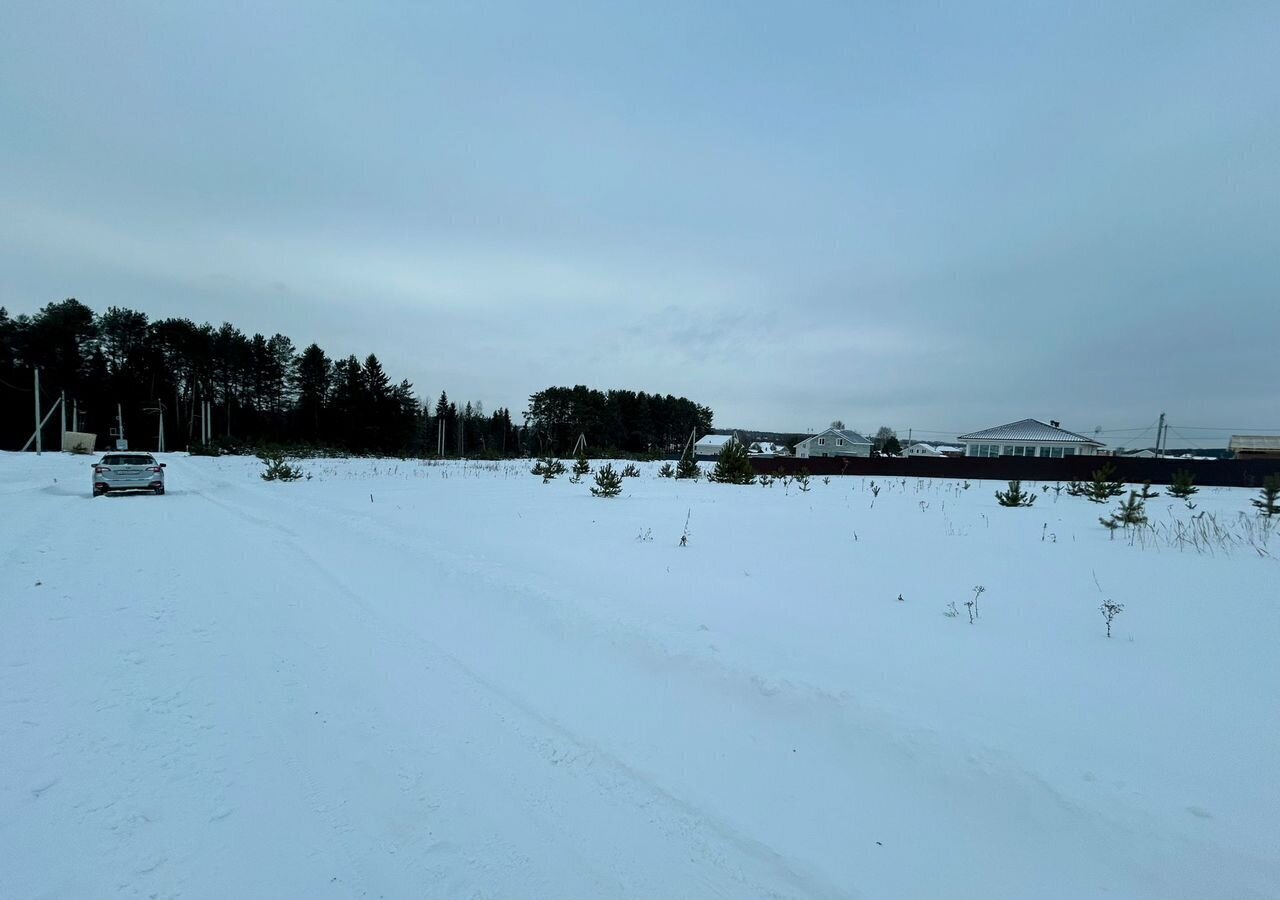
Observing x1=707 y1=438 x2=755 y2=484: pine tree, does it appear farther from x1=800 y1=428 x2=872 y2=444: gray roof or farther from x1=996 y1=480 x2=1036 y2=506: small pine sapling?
x1=800 y1=428 x2=872 y2=444: gray roof

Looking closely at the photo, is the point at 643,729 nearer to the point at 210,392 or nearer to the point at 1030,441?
the point at 1030,441

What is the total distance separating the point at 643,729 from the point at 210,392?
89563 mm

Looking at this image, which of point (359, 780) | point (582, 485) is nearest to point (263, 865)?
point (359, 780)

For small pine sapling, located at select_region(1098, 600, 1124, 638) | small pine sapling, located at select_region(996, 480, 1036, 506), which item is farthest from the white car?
small pine sapling, located at select_region(996, 480, 1036, 506)

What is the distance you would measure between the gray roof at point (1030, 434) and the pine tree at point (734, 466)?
151 ft

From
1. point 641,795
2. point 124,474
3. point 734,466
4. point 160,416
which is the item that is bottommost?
point 641,795

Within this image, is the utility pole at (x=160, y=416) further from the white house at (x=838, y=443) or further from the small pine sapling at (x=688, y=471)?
the white house at (x=838, y=443)

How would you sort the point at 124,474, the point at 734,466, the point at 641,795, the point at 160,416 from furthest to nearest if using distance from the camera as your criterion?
1. the point at 160,416
2. the point at 734,466
3. the point at 124,474
4. the point at 641,795

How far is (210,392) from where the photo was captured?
7244 centimetres

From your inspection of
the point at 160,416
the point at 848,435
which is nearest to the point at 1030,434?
the point at 848,435


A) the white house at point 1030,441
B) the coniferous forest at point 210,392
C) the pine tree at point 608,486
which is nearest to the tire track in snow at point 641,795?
the pine tree at point 608,486

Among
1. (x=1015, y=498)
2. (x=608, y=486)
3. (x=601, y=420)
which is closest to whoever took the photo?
(x=1015, y=498)

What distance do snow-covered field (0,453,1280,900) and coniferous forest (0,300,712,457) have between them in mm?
48844

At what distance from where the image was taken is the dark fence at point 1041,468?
2527 cm
